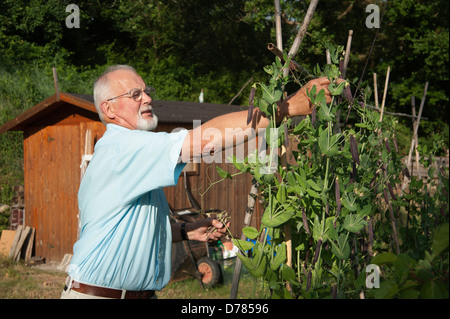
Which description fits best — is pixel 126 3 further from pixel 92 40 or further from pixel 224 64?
pixel 224 64

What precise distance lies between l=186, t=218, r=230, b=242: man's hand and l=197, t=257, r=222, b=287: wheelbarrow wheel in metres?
3.98

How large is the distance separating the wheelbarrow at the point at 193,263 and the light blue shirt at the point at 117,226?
424 centimetres

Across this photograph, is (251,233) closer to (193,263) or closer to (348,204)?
(348,204)

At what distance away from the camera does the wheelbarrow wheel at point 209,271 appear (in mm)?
6461

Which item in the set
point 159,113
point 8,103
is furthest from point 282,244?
point 8,103

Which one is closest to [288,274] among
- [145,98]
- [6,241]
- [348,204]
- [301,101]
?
[348,204]

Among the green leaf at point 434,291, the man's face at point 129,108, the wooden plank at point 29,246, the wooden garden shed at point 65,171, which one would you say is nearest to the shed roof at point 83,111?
the wooden garden shed at point 65,171

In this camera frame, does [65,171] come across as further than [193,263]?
Yes

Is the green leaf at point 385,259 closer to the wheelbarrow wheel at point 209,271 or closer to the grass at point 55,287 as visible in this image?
the grass at point 55,287

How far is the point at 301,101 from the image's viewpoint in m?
1.69

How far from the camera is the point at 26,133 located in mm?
9211

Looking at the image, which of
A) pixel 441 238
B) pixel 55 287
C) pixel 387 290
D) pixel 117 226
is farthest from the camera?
pixel 55 287

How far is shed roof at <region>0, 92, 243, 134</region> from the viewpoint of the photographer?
25.0 ft

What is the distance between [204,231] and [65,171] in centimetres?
655
